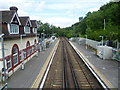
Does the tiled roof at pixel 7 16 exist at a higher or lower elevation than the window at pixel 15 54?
higher

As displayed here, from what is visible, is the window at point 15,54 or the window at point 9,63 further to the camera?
the window at point 15,54

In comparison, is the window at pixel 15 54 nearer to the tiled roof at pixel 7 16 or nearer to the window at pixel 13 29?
the window at pixel 13 29

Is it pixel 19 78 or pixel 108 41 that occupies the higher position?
pixel 108 41

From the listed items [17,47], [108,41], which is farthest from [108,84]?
[108,41]

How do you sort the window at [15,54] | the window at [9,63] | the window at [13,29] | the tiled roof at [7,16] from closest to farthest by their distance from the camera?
1. the window at [9,63]
2. the tiled roof at [7,16]
3. the window at [15,54]
4. the window at [13,29]

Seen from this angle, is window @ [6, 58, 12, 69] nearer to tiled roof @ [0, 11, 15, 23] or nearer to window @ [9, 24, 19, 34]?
window @ [9, 24, 19, 34]

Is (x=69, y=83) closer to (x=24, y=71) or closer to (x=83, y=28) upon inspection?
(x=24, y=71)

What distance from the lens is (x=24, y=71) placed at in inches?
612

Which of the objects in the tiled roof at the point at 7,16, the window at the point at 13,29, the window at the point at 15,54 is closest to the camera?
the tiled roof at the point at 7,16

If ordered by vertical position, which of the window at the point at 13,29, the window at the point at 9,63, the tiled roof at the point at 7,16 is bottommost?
the window at the point at 9,63

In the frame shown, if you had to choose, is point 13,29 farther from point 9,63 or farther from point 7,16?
A: point 9,63

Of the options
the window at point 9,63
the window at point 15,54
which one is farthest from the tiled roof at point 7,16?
the window at point 9,63

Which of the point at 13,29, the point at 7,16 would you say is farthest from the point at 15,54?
the point at 7,16

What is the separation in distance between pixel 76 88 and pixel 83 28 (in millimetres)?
64082
